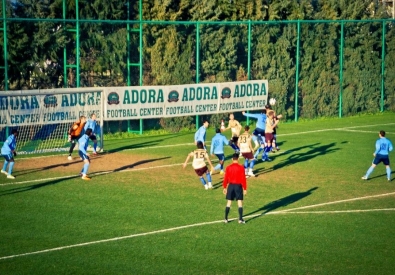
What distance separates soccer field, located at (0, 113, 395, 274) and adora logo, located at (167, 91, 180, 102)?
4.49 meters

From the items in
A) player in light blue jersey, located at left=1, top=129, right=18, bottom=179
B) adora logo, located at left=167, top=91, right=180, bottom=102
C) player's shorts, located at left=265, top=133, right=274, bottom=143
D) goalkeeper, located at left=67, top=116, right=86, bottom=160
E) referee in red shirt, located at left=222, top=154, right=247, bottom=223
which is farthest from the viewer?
adora logo, located at left=167, top=91, right=180, bottom=102

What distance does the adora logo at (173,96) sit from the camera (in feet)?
131

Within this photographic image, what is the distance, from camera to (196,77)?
42.6m

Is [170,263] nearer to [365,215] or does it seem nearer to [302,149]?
[365,215]

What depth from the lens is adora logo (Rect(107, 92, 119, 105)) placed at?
37031 millimetres

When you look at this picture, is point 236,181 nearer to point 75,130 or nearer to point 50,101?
point 75,130

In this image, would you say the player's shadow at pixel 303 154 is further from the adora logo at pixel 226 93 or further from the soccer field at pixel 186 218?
the adora logo at pixel 226 93

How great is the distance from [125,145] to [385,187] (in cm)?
1322

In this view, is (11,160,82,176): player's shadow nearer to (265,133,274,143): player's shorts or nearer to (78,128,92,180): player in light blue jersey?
(78,128,92,180): player in light blue jersey

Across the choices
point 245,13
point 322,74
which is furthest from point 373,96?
point 245,13

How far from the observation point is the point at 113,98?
122 feet

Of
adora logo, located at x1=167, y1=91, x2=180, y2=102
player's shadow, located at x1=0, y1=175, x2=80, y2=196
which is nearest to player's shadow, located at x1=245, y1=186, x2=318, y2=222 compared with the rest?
player's shadow, located at x1=0, y1=175, x2=80, y2=196

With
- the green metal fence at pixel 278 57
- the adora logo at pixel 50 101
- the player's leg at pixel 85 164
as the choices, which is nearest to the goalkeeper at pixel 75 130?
the adora logo at pixel 50 101

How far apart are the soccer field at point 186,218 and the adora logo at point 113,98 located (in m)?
2.79
